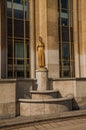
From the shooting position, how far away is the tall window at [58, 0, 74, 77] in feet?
69.8

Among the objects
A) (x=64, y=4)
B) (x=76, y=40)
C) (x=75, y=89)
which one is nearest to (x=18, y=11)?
(x=64, y=4)

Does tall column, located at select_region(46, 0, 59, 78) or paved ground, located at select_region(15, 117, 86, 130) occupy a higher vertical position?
tall column, located at select_region(46, 0, 59, 78)

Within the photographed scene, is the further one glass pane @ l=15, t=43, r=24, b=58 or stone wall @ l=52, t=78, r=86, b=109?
glass pane @ l=15, t=43, r=24, b=58

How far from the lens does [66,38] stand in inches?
858

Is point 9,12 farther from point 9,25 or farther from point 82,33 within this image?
point 82,33

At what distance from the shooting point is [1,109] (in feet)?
43.9

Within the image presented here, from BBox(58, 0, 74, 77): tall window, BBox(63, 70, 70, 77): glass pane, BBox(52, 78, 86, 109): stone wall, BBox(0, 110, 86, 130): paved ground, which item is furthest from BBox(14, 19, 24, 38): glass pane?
Result: BBox(0, 110, 86, 130): paved ground

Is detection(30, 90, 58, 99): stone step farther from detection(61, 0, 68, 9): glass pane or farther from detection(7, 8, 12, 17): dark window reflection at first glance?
detection(61, 0, 68, 9): glass pane

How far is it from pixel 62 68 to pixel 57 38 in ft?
8.34

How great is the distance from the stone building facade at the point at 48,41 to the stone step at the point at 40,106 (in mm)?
1106

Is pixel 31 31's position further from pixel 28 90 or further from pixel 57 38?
pixel 28 90

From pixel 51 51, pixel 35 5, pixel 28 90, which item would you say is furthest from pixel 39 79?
pixel 35 5

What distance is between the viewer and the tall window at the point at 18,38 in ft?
62.3

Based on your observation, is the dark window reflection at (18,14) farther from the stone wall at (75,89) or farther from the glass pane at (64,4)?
the stone wall at (75,89)
